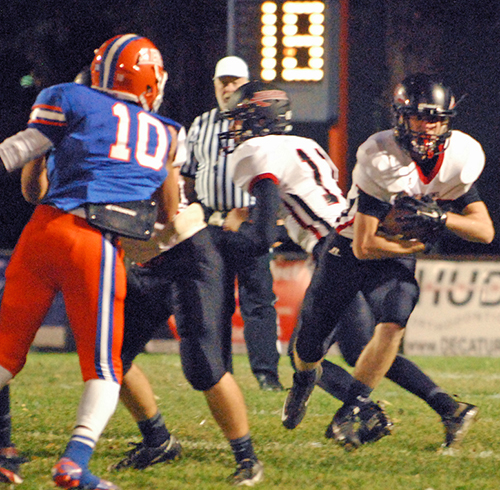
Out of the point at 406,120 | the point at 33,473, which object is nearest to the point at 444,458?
the point at 406,120

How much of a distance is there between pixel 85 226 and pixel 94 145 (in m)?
0.28

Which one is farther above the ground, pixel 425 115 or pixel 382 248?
pixel 425 115

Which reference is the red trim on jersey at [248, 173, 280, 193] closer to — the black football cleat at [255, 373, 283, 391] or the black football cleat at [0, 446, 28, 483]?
A: the black football cleat at [0, 446, 28, 483]

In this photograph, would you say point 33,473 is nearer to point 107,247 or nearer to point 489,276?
point 107,247

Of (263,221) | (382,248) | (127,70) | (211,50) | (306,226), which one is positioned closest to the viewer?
(127,70)

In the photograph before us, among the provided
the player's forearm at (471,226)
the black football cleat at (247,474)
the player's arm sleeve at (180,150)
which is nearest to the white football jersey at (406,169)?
the player's forearm at (471,226)

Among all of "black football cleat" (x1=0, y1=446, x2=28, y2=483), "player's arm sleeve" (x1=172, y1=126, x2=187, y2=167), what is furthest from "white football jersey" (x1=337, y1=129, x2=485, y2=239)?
"black football cleat" (x1=0, y1=446, x2=28, y2=483)

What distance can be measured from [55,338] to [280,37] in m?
3.44

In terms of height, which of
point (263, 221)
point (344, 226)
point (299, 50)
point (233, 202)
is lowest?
point (233, 202)

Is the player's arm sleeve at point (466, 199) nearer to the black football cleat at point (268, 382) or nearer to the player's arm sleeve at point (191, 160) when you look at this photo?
the black football cleat at point (268, 382)

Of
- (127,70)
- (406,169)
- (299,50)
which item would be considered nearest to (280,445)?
(406,169)

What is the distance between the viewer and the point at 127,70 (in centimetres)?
324

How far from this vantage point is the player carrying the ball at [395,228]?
3844 mm

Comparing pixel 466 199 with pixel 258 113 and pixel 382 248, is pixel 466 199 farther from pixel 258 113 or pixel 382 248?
pixel 258 113
